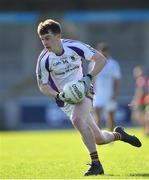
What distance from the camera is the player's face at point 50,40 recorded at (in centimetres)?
1125

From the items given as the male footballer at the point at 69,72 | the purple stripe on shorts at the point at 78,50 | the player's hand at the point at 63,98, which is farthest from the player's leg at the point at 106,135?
the purple stripe on shorts at the point at 78,50

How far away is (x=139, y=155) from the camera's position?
14.9 metres

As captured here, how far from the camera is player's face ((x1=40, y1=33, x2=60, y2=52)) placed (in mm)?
11250

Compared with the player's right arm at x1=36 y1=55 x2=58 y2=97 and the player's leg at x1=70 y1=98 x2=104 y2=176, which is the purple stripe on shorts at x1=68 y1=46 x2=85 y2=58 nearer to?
the player's right arm at x1=36 y1=55 x2=58 y2=97

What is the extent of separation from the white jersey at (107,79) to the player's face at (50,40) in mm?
7728

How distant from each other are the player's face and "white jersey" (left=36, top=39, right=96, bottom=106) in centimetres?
17

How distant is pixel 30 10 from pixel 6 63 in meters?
6.53

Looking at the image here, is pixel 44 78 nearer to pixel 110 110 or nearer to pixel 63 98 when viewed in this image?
pixel 63 98

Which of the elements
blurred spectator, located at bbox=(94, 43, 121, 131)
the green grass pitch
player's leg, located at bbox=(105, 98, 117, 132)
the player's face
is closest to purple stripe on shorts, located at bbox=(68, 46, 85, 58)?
the player's face

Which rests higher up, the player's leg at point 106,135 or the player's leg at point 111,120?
the player's leg at point 106,135

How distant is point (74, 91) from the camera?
1120cm

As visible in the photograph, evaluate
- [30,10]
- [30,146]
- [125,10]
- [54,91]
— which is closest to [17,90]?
[30,10]

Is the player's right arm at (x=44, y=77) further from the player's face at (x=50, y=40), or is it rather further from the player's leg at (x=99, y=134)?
the player's leg at (x=99, y=134)

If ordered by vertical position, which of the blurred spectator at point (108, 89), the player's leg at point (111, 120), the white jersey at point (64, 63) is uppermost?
the white jersey at point (64, 63)
